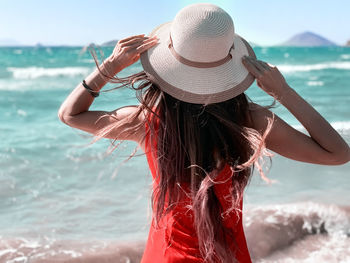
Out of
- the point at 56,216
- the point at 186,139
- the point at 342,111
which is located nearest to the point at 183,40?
the point at 186,139

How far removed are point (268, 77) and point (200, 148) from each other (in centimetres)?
29

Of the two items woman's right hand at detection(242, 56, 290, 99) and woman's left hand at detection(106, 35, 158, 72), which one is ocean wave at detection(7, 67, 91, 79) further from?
woman's right hand at detection(242, 56, 290, 99)

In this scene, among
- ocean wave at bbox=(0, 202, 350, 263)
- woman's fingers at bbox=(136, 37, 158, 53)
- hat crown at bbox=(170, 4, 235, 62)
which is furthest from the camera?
ocean wave at bbox=(0, 202, 350, 263)

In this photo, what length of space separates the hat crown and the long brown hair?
0.50ft

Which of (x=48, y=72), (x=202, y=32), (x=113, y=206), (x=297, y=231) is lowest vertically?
(x=48, y=72)

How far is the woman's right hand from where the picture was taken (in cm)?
134

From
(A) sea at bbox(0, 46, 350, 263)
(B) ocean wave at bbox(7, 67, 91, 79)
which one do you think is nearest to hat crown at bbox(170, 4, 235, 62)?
(A) sea at bbox(0, 46, 350, 263)

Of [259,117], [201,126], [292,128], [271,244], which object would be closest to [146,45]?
[201,126]

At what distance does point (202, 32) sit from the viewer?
1.29 meters

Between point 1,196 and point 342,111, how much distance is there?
6.26 m

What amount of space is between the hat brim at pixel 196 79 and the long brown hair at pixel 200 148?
0.13 feet

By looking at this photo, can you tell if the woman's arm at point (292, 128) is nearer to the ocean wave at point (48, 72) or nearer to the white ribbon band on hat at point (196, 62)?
the white ribbon band on hat at point (196, 62)

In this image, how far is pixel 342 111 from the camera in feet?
27.5

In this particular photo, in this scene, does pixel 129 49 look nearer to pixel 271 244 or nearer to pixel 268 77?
pixel 268 77
